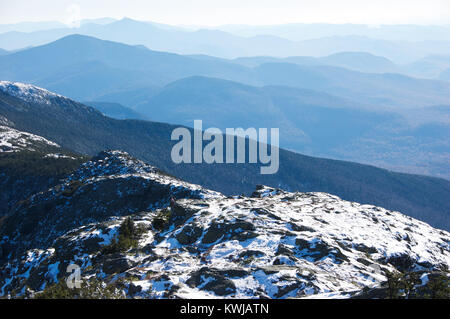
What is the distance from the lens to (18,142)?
178125mm

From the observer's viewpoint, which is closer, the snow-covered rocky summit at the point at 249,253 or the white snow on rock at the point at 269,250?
the white snow on rock at the point at 269,250

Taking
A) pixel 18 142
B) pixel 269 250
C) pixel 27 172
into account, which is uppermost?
pixel 269 250

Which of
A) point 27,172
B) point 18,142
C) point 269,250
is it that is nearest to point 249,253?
point 269,250

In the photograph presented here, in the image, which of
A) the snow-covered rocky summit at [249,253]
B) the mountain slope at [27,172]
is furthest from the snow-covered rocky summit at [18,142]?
the snow-covered rocky summit at [249,253]

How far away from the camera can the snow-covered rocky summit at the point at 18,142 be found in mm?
168200

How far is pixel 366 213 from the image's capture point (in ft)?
204

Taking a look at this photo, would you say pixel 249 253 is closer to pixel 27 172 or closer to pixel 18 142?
pixel 27 172

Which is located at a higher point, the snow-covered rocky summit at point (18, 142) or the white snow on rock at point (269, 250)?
the white snow on rock at point (269, 250)

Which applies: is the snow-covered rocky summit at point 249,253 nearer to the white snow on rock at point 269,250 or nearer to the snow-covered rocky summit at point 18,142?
the white snow on rock at point 269,250

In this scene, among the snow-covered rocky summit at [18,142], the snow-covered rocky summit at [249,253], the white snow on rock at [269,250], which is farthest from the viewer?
the snow-covered rocky summit at [18,142]

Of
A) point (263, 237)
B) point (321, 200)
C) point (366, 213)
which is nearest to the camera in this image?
point (263, 237)

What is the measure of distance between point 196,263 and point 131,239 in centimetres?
1424
